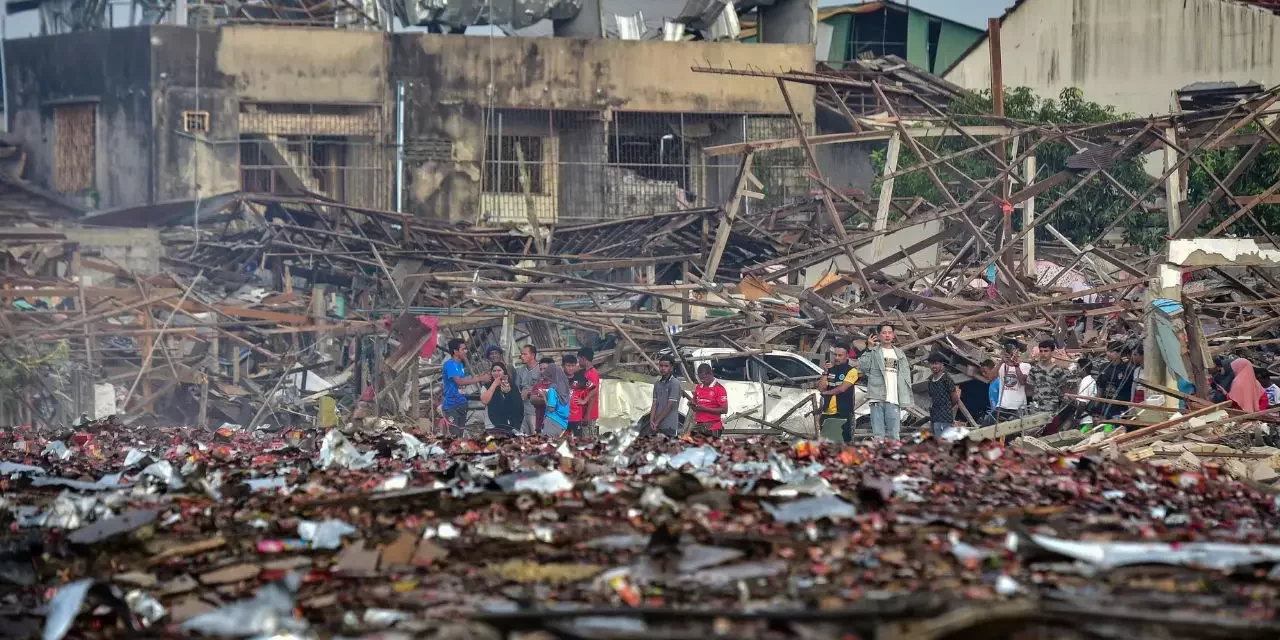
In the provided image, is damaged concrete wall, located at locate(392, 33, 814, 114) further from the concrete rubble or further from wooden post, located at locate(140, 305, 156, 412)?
wooden post, located at locate(140, 305, 156, 412)

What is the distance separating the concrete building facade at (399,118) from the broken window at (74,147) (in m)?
0.03

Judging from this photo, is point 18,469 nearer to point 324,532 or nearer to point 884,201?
point 324,532

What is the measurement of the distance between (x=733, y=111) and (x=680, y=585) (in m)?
24.3

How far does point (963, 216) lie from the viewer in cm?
1811

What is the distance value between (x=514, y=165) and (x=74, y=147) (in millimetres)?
8458

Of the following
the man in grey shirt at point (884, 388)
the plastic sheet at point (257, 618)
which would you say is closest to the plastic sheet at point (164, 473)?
the plastic sheet at point (257, 618)

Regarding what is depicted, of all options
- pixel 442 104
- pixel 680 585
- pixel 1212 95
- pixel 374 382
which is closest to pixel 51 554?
pixel 680 585

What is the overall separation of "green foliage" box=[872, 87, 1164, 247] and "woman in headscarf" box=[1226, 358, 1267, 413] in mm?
11723

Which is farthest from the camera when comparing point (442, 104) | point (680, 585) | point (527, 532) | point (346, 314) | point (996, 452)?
point (442, 104)

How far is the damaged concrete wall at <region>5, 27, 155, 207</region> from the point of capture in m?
28.5

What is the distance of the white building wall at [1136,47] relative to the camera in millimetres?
30625

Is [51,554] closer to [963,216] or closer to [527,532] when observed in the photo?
[527,532]

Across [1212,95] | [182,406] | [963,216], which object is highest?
[1212,95]

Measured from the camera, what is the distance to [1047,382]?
1491 cm
